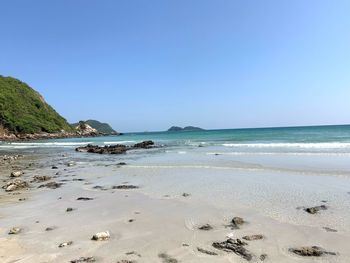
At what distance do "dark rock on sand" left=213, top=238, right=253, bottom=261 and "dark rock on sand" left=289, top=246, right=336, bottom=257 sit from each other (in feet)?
2.67

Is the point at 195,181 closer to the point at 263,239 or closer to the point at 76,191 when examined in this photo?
the point at 76,191

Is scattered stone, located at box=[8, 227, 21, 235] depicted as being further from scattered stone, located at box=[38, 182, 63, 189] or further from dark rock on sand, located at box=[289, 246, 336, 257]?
scattered stone, located at box=[38, 182, 63, 189]

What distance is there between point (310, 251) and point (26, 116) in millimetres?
104547

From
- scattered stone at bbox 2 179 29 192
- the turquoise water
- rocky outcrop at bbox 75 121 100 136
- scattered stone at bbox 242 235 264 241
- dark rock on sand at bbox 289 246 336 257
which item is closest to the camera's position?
dark rock on sand at bbox 289 246 336 257

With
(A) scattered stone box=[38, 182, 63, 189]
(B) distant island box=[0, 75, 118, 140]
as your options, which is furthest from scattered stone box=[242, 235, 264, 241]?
(B) distant island box=[0, 75, 118, 140]

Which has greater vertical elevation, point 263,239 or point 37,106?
point 37,106

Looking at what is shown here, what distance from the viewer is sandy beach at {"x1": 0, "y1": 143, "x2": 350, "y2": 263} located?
5.73 m

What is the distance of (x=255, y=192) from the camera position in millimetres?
10797

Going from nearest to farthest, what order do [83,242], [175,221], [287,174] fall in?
[83,242] → [175,221] → [287,174]

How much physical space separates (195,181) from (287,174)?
427 centimetres

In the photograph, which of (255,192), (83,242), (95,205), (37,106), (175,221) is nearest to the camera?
(83,242)

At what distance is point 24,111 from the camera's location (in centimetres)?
10169

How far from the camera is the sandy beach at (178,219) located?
5727 mm

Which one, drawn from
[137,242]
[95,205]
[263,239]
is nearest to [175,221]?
[137,242]
